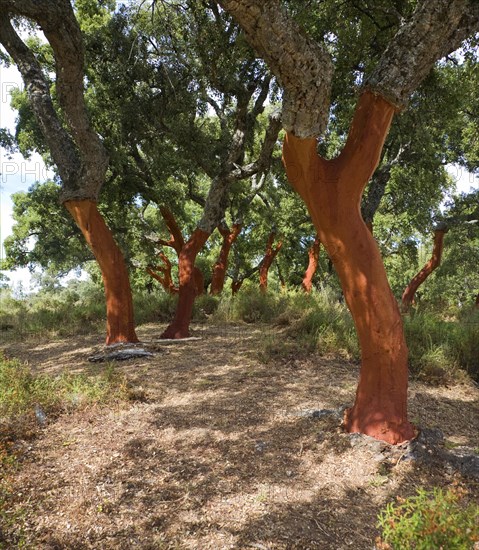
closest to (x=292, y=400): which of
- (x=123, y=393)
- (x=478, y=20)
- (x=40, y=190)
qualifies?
(x=123, y=393)

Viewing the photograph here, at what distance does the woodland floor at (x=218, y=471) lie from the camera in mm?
2377

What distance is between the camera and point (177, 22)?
7500mm

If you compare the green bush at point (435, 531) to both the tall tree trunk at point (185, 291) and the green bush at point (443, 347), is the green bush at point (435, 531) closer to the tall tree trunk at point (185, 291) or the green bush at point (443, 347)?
the green bush at point (443, 347)

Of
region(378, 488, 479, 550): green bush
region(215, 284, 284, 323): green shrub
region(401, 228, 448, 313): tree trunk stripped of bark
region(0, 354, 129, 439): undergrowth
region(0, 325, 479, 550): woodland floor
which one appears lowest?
region(0, 325, 479, 550): woodland floor

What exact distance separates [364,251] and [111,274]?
15.9ft

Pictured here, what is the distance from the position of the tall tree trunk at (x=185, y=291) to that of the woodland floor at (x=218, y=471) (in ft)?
9.46

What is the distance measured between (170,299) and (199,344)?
403 cm

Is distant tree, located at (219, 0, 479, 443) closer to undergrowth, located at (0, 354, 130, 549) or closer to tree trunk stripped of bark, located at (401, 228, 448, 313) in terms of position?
undergrowth, located at (0, 354, 130, 549)

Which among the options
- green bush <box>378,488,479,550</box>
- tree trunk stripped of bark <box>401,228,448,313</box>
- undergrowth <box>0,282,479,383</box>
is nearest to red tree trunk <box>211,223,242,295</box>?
undergrowth <box>0,282,479,383</box>

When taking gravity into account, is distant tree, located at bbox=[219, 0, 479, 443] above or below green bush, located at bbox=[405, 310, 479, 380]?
above

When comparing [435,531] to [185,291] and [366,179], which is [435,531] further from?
[185,291]

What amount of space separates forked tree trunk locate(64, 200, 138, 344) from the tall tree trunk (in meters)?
0.99

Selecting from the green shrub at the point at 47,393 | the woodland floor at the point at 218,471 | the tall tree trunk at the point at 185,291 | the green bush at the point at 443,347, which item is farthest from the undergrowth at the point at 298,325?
the green shrub at the point at 47,393

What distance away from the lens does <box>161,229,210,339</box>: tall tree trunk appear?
316 inches
